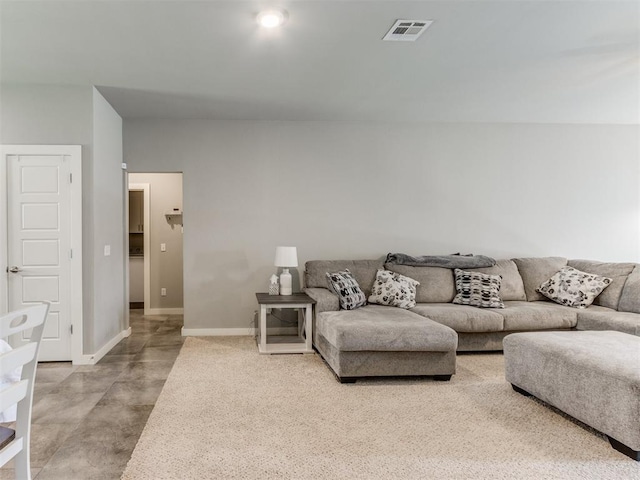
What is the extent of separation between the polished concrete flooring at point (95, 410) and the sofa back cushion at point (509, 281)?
3513 millimetres

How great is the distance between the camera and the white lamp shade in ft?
14.8

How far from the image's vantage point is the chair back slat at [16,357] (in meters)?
1.27

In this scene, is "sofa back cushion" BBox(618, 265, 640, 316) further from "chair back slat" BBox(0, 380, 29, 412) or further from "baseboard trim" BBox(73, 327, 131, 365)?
"baseboard trim" BBox(73, 327, 131, 365)

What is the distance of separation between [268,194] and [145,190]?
7.62ft

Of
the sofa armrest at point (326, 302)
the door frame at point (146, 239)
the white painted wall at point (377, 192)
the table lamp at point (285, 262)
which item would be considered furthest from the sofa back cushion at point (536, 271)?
the door frame at point (146, 239)

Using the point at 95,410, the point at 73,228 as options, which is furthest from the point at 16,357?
the point at 73,228

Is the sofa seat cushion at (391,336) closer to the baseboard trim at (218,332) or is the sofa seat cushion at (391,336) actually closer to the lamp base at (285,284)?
the lamp base at (285,284)

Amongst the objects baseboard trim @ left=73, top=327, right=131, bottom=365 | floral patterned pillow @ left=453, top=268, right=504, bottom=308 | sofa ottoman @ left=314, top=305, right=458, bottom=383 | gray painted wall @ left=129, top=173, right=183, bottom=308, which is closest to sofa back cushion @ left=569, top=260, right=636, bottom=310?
floral patterned pillow @ left=453, top=268, right=504, bottom=308

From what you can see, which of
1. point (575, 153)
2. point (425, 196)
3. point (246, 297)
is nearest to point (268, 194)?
point (246, 297)

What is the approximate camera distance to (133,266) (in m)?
6.96

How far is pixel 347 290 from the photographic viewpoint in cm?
419

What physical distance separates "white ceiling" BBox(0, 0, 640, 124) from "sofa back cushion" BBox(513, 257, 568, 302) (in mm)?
1723

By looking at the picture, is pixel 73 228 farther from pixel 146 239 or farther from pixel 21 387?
pixel 21 387

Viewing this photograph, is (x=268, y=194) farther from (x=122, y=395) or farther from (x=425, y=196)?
(x=122, y=395)
